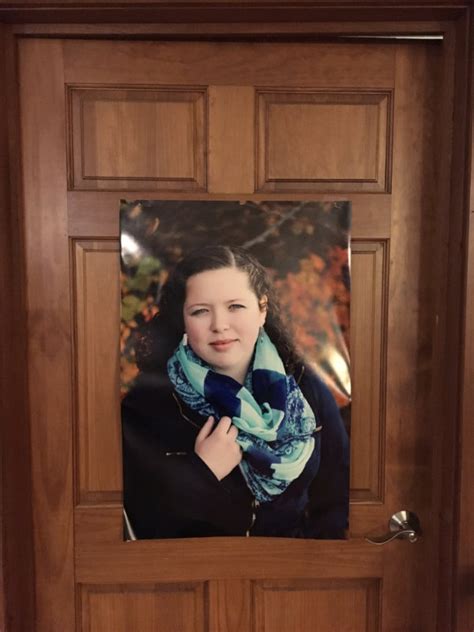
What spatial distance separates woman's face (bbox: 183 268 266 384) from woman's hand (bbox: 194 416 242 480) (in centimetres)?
15

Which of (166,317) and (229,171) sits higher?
(229,171)

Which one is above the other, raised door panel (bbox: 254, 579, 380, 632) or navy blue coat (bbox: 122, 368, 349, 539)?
navy blue coat (bbox: 122, 368, 349, 539)

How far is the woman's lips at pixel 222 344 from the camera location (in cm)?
118

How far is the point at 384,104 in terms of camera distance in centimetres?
117

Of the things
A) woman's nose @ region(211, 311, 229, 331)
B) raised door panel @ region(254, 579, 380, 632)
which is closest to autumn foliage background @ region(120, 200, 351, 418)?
woman's nose @ region(211, 311, 229, 331)

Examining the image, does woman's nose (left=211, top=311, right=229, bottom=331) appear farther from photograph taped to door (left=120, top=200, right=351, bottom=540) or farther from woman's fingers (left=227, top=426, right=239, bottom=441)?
woman's fingers (left=227, top=426, right=239, bottom=441)

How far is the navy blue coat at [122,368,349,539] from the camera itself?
1.19 m

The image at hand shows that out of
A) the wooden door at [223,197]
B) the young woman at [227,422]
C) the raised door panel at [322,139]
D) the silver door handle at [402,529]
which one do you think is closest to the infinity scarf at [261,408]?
the young woman at [227,422]

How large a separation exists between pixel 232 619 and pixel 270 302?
2.43ft

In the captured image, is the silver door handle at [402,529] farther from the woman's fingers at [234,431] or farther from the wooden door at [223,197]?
the woman's fingers at [234,431]

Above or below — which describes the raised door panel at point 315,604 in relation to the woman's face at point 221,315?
below

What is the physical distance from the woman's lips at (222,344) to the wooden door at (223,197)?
22 centimetres

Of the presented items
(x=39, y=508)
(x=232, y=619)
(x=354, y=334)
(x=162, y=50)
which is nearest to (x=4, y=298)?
(x=39, y=508)

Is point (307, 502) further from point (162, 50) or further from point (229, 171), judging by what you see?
point (162, 50)
